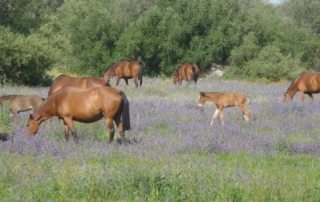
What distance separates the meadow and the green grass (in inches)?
0.6

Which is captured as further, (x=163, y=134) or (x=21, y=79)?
(x=21, y=79)

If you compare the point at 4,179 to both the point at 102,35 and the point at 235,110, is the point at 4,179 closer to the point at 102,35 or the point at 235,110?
the point at 235,110

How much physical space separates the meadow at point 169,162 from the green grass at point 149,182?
0.05 ft

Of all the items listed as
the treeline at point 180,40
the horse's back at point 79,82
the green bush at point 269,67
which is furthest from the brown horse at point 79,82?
the green bush at point 269,67

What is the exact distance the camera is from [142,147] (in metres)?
12.4

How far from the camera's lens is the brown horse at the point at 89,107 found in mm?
13266

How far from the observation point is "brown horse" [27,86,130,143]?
13.3 metres

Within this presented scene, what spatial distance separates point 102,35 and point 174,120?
36.5 metres

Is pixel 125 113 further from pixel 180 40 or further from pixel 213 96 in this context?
pixel 180 40

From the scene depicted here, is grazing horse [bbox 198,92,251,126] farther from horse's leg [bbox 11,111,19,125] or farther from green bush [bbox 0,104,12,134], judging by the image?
green bush [bbox 0,104,12,134]

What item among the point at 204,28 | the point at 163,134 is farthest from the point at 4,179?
the point at 204,28


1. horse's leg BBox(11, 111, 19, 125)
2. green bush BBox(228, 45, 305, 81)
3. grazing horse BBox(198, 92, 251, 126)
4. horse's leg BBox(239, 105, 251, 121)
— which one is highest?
horse's leg BBox(11, 111, 19, 125)

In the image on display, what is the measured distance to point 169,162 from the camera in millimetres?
10391

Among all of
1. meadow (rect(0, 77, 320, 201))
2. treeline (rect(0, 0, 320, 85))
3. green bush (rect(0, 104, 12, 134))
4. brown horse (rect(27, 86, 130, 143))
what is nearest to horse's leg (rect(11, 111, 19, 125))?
meadow (rect(0, 77, 320, 201))
